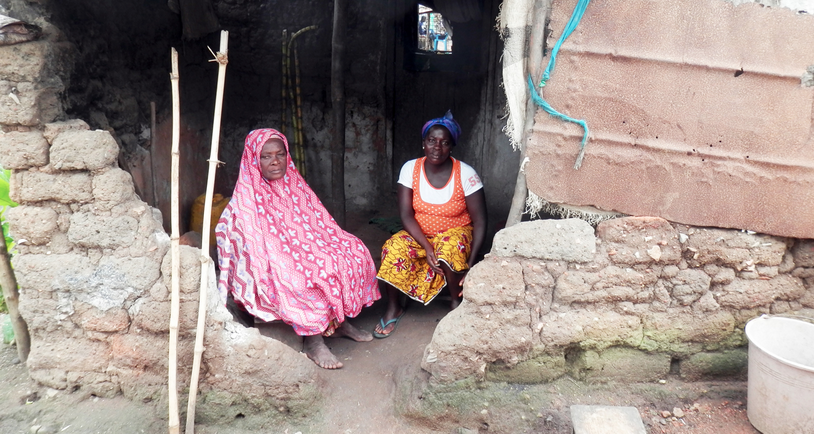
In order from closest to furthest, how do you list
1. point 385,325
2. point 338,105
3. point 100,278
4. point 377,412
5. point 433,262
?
point 100,278 < point 377,412 < point 433,262 < point 385,325 < point 338,105

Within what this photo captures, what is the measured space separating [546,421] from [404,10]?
3.95m

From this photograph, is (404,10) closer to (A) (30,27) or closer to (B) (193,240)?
(B) (193,240)

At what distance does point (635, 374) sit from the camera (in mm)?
2893

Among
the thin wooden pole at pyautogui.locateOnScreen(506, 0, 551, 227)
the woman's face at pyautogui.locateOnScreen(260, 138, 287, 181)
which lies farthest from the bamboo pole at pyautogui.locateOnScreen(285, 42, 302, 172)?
the thin wooden pole at pyautogui.locateOnScreen(506, 0, 551, 227)

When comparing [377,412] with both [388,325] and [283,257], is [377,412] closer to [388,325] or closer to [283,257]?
[388,325]

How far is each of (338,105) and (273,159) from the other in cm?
194

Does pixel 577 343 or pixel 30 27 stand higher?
pixel 30 27

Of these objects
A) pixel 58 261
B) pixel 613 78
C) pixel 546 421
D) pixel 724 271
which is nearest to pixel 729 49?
pixel 613 78

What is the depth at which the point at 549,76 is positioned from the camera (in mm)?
2568

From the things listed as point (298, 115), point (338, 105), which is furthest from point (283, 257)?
point (298, 115)

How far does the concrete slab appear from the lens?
2270mm

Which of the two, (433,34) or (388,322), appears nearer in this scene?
(388,322)

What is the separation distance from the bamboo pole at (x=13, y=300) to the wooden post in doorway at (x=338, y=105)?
261 centimetres

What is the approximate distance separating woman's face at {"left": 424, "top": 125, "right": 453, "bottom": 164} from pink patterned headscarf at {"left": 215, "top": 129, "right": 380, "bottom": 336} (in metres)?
0.77
